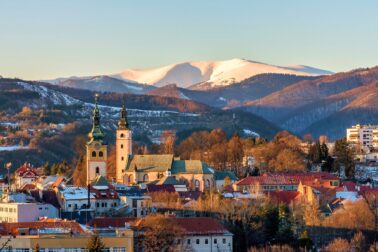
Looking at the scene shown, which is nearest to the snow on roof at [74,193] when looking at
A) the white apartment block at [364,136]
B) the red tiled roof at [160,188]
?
the red tiled roof at [160,188]

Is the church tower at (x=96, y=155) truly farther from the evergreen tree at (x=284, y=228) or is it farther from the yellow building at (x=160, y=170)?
the evergreen tree at (x=284, y=228)

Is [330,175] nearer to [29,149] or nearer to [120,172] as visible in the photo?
[120,172]

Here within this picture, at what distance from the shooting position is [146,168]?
322ft

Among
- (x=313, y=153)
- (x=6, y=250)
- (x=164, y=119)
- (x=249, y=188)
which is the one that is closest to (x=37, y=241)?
(x=6, y=250)

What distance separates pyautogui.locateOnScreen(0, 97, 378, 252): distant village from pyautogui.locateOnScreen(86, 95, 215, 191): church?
74 millimetres

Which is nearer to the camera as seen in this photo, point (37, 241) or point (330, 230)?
point (37, 241)

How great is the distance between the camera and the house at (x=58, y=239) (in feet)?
181

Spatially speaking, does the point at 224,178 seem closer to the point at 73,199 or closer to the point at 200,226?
the point at 73,199

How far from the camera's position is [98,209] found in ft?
250

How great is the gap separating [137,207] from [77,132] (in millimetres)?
79168

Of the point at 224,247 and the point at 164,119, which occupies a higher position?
the point at 164,119

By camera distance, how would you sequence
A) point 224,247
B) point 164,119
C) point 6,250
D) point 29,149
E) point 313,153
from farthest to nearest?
point 164,119
point 29,149
point 313,153
point 224,247
point 6,250

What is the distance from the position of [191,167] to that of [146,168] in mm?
3424

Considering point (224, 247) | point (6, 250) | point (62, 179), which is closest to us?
point (6, 250)
